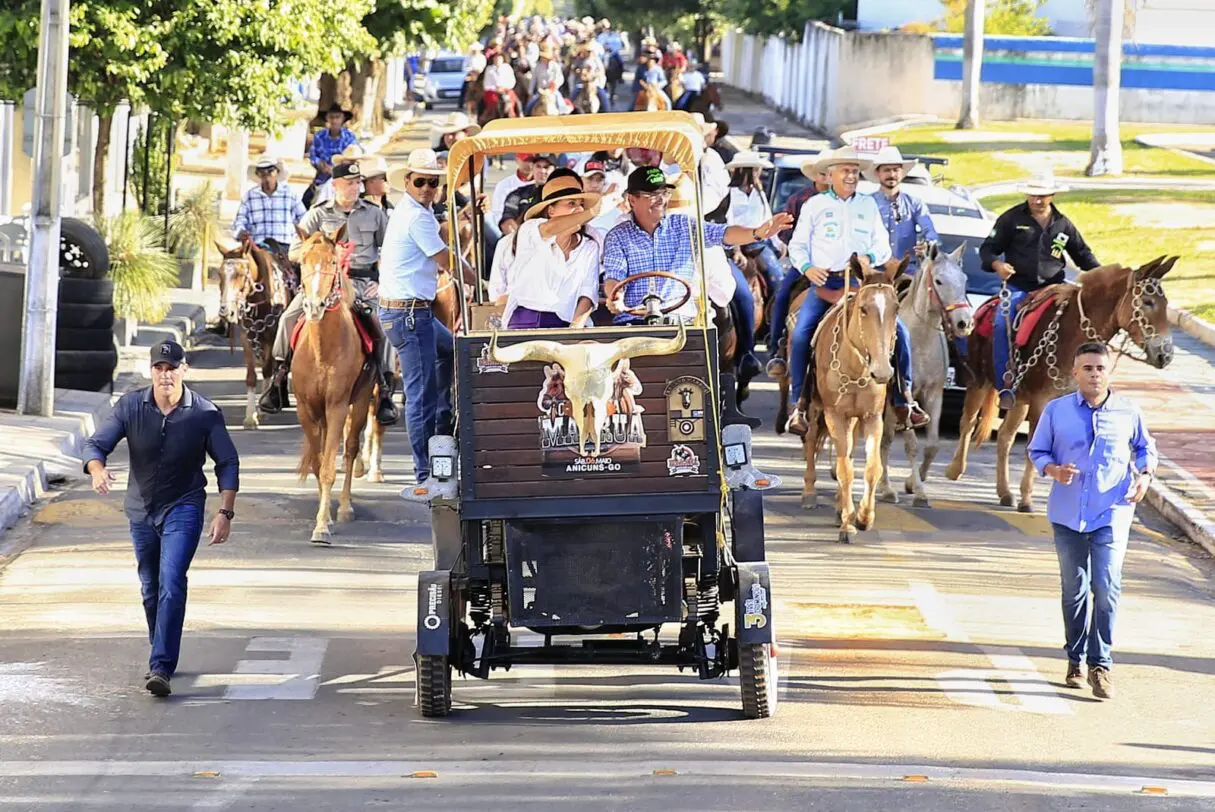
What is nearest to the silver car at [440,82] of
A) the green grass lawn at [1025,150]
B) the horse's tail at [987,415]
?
the green grass lawn at [1025,150]

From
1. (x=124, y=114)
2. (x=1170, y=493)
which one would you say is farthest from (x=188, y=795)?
(x=124, y=114)

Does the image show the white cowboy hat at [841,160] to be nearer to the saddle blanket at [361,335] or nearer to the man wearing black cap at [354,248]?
the man wearing black cap at [354,248]

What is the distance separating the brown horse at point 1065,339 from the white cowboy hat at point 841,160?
1.69 metres

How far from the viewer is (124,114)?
29641 millimetres

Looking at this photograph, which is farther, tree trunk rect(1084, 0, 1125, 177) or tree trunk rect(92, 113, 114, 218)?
tree trunk rect(1084, 0, 1125, 177)

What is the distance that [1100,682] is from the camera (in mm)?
11484

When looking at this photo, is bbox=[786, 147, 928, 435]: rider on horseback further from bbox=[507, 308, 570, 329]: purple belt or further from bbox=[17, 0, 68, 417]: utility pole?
bbox=[17, 0, 68, 417]: utility pole

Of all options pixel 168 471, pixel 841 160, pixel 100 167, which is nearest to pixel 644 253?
pixel 168 471

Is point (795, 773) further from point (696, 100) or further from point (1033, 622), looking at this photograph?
point (696, 100)

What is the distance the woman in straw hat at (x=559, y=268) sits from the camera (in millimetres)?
11891

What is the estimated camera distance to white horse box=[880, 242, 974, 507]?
16891mm

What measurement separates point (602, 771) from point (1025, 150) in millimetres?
39237

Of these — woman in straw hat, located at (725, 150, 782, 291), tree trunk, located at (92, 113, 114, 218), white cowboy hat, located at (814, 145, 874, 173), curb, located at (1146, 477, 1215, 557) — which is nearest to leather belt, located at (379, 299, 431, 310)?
white cowboy hat, located at (814, 145, 874, 173)

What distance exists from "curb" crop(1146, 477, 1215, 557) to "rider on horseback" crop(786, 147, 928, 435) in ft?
7.35
